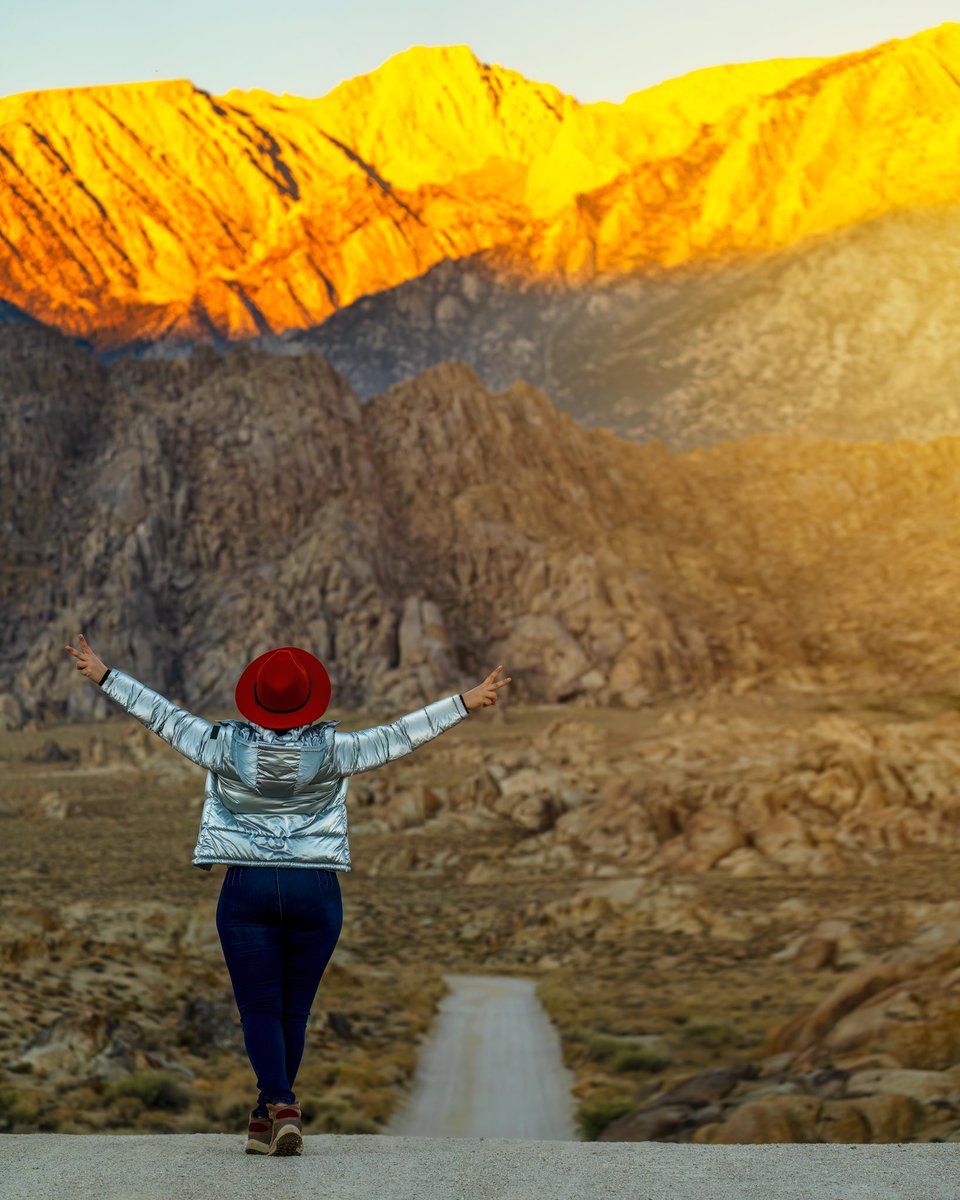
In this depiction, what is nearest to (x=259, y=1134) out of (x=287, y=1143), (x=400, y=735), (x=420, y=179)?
(x=287, y=1143)

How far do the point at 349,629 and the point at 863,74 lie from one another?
84411mm

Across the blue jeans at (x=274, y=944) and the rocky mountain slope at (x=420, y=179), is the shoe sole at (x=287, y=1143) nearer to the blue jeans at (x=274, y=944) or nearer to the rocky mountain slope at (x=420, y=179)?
the blue jeans at (x=274, y=944)

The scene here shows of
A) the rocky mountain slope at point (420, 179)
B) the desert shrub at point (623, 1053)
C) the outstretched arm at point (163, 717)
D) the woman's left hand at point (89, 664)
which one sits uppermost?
the rocky mountain slope at point (420, 179)

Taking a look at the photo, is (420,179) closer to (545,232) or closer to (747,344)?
(545,232)

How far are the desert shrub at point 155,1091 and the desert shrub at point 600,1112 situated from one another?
3880 millimetres

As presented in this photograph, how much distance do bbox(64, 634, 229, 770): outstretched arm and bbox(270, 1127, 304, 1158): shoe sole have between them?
167 cm

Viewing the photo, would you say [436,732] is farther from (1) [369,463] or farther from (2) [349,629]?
(1) [369,463]

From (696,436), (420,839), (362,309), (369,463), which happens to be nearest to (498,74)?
(362,309)

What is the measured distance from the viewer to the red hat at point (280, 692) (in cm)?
659

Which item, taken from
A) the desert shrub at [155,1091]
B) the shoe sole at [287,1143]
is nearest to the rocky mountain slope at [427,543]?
the desert shrub at [155,1091]

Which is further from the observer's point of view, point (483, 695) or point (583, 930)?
point (583, 930)

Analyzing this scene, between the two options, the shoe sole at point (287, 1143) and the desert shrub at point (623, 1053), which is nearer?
the shoe sole at point (287, 1143)

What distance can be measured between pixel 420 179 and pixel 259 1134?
488ft

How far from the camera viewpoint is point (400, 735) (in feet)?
22.4
